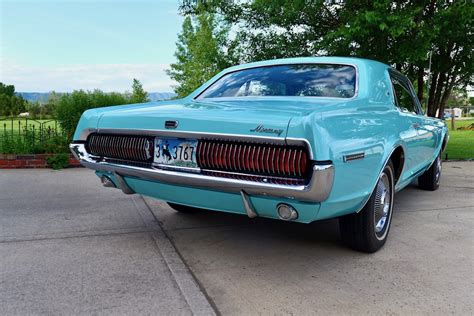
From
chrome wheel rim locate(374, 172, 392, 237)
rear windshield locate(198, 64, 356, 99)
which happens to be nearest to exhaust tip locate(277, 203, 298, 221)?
chrome wheel rim locate(374, 172, 392, 237)

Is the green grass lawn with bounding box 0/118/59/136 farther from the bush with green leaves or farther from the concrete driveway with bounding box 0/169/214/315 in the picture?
the concrete driveway with bounding box 0/169/214/315

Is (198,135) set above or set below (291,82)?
below

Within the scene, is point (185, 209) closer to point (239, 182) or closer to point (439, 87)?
point (239, 182)

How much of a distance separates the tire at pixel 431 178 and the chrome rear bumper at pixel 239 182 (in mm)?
4044

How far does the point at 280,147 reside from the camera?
2.47 meters

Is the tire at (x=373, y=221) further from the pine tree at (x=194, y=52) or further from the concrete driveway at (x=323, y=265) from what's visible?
the pine tree at (x=194, y=52)

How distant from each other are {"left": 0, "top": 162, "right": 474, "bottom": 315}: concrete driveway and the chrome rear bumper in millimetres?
634

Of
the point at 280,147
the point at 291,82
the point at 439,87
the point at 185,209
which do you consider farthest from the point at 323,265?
the point at 439,87

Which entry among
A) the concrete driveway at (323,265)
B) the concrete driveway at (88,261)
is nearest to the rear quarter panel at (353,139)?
the concrete driveway at (323,265)

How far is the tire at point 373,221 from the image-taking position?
3.17 m

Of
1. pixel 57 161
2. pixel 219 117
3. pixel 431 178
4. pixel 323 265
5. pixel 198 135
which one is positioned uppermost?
pixel 219 117

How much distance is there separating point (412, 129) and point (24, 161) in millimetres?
6183

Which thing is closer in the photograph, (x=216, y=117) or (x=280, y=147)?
(x=280, y=147)

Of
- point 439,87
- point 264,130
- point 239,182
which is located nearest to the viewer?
point 264,130
